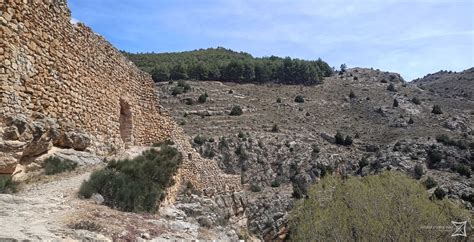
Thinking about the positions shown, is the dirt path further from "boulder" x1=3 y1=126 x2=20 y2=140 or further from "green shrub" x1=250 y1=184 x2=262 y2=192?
"green shrub" x1=250 y1=184 x2=262 y2=192

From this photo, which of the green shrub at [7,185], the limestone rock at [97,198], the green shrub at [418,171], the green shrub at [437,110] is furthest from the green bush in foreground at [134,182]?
the green shrub at [437,110]

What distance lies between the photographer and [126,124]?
49.3 feet

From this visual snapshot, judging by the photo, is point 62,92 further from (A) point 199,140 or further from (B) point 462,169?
(B) point 462,169

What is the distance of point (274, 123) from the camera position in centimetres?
4903

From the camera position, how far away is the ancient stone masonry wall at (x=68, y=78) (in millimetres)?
7973

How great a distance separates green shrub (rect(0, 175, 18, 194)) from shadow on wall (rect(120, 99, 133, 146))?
286 inches

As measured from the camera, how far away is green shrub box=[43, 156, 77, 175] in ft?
29.0

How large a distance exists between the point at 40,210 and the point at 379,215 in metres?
9.35

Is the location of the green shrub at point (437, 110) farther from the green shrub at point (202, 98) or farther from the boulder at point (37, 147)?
the boulder at point (37, 147)

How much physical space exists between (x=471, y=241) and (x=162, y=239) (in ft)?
30.9

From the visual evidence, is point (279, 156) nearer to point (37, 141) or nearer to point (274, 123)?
point (274, 123)

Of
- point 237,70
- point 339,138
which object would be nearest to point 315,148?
point 339,138

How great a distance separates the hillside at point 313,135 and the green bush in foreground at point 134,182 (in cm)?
1433

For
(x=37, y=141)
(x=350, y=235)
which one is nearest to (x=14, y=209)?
(x=37, y=141)
